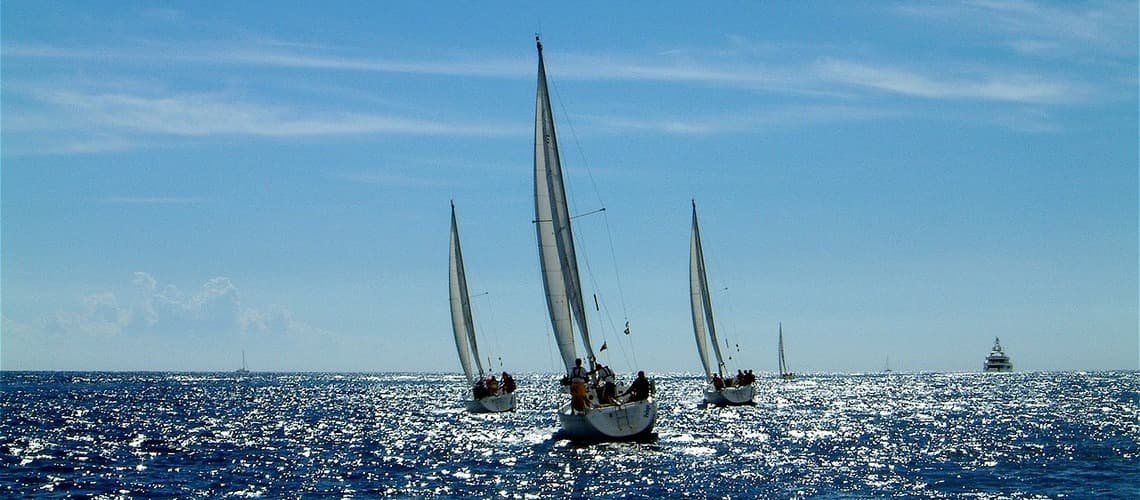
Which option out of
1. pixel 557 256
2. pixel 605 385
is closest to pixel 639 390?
pixel 605 385

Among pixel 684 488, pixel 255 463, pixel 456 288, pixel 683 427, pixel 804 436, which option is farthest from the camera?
pixel 456 288

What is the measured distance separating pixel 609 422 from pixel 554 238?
746 cm

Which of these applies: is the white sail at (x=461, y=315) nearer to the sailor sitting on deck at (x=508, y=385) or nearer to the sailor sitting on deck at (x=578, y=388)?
the sailor sitting on deck at (x=508, y=385)

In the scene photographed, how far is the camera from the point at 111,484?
124 feet

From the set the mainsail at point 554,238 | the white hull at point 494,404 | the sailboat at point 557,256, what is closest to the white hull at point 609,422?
the sailboat at point 557,256

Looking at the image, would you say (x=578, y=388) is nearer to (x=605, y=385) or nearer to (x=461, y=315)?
(x=605, y=385)

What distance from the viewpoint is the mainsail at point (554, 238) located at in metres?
46.9

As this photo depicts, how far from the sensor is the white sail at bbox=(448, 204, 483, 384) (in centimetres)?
7938

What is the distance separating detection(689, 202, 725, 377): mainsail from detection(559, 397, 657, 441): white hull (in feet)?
116

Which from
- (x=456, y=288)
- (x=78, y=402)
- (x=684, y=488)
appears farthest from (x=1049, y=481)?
(x=78, y=402)

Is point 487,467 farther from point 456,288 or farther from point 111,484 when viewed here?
point 456,288

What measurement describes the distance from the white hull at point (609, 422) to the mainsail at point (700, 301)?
116ft

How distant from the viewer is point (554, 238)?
47.4 metres

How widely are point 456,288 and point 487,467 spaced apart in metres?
38.2
